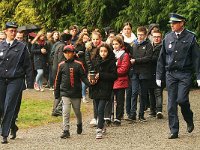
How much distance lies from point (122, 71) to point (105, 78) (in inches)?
53.7

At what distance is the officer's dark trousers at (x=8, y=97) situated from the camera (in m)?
12.2

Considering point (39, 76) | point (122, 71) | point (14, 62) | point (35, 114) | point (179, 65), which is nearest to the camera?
point (179, 65)

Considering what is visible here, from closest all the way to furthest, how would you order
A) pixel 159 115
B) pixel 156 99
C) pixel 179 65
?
1. pixel 179 65
2. pixel 159 115
3. pixel 156 99

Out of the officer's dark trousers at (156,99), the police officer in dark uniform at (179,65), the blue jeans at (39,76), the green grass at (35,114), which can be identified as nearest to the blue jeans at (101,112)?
the police officer in dark uniform at (179,65)

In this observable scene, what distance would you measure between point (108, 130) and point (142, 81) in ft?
5.94

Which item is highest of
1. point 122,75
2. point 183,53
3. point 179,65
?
point 183,53

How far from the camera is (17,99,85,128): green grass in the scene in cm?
1509

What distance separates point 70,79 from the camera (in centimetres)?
1265

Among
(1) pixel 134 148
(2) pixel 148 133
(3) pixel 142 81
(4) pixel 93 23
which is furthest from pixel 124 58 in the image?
(4) pixel 93 23

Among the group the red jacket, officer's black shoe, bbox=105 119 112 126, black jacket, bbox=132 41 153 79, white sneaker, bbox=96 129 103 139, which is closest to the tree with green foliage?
black jacket, bbox=132 41 153 79

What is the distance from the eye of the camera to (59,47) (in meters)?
15.1

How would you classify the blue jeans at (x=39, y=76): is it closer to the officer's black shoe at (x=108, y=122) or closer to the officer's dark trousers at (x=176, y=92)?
the officer's black shoe at (x=108, y=122)

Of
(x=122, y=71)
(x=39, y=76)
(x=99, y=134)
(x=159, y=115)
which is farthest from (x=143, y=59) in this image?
(x=39, y=76)

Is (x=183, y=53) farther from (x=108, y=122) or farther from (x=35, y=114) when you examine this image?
(x=35, y=114)
